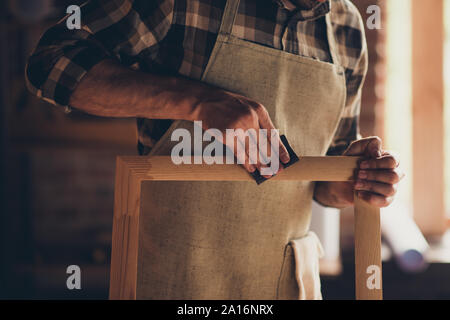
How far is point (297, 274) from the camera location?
739 millimetres

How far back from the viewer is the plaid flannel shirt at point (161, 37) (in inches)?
22.9

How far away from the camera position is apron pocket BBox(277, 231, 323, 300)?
742 millimetres

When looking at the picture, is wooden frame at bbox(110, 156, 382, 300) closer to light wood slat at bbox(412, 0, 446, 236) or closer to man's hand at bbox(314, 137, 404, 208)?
man's hand at bbox(314, 137, 404, 208)

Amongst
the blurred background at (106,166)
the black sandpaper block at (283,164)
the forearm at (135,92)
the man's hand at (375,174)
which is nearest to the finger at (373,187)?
the man's hand at (375,174)

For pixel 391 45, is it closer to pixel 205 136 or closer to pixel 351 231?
pixel 351 231

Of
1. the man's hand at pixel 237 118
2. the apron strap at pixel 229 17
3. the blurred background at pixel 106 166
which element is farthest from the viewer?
the blurred background at pixel 106 166

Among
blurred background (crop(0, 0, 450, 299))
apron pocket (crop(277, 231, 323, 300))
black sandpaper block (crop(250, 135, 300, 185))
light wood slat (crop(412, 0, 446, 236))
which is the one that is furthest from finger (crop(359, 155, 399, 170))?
light wood slat (crop(412, 0, 446, 236))

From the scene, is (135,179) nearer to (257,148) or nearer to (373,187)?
(257,148)

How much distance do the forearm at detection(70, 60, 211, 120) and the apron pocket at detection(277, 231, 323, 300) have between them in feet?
1.12

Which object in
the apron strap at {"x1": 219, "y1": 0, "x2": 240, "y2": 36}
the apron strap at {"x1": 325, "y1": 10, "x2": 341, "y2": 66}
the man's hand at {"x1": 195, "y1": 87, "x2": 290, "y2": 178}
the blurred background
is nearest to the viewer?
the man's hand at {"x1": 195, "y1": 87, "x2": 290, "y2": 178}

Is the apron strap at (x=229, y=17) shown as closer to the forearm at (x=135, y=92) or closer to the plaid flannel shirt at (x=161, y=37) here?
the plaid flannel shirt at (x=161, y=37)

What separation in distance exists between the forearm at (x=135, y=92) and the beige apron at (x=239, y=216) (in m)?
0.08

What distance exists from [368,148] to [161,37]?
1.22 feet
